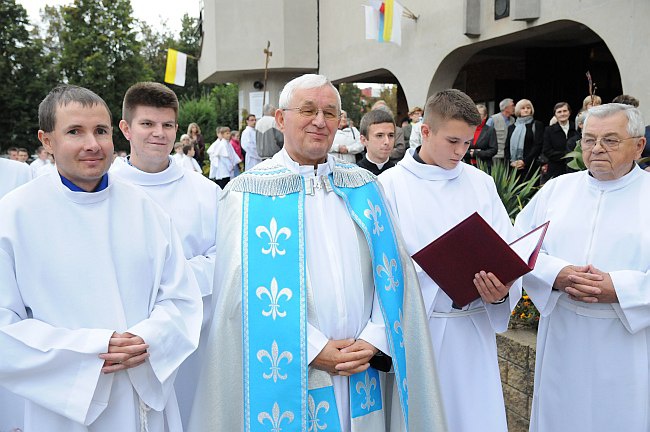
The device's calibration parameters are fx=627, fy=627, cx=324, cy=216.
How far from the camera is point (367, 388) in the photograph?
2736 millimetres

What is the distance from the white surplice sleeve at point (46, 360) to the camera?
2275mm

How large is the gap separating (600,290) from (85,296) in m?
2.43

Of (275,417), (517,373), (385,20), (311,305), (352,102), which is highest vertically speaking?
(352,102)

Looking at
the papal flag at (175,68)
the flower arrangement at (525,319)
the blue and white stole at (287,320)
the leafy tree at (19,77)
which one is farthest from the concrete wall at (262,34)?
the blue and white stole at (287,320)

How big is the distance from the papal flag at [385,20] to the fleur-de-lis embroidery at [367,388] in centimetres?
1235

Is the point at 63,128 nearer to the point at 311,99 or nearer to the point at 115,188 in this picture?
the point at 115,188

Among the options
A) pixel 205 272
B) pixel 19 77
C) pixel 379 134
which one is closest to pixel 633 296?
pixel 205 272

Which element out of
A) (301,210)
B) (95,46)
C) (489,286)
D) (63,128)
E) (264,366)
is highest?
(95,46)

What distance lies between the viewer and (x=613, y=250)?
3.34 meters

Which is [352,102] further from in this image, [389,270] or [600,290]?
[389,270]

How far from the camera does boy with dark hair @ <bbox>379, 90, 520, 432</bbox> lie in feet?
10.8

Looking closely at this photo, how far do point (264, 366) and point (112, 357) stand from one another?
2.04 feet

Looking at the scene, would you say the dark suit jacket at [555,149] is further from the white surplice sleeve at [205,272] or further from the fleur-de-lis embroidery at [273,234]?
the fleur-de-lis embroidery at [273,234]

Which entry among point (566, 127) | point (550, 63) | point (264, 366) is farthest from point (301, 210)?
point (550, 63)
